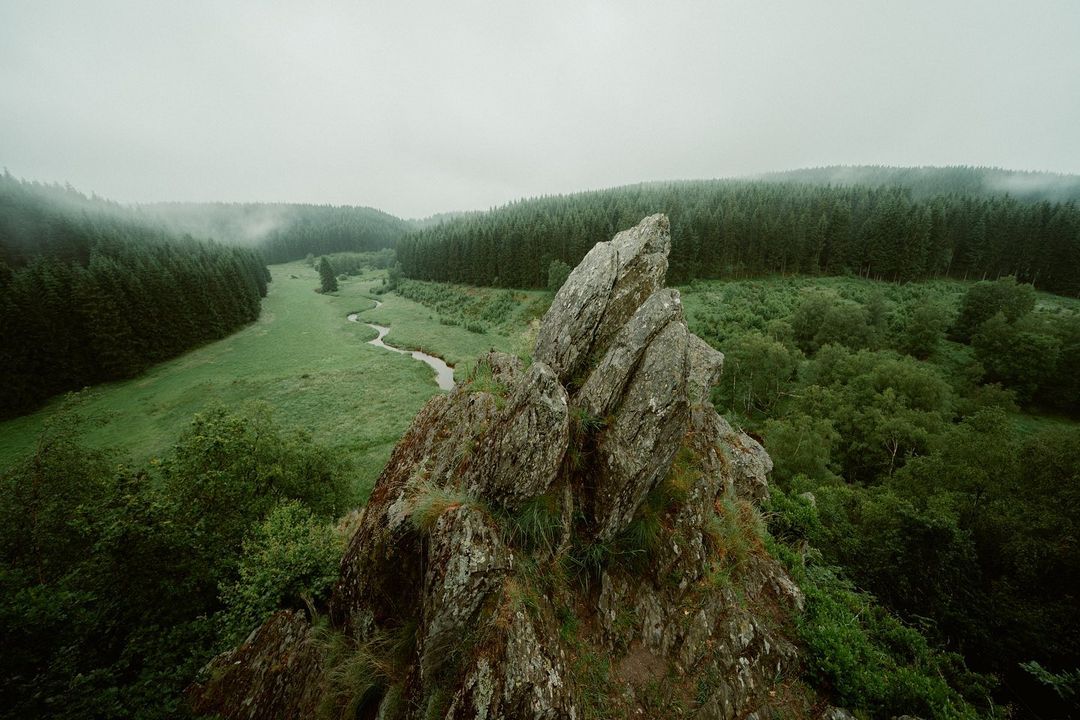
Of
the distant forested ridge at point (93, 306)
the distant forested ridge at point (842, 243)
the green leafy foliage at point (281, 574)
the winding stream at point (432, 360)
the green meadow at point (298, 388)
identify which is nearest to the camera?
the green leafy foliage at point (281, 574)

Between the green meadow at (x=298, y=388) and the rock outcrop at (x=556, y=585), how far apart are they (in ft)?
21.7

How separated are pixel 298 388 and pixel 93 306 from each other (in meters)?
32.4

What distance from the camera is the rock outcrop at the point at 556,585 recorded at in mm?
6859

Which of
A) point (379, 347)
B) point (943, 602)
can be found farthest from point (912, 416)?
point (379, 347)

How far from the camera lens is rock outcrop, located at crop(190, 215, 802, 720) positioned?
6859 millimetres

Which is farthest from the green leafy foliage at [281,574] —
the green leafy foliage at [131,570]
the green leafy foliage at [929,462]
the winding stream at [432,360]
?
the winding stream at [432,360]

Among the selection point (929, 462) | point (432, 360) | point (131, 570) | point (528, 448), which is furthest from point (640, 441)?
point (432, 360)

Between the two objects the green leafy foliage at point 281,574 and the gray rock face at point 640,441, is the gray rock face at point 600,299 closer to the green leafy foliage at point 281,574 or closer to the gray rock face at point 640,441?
the gray rock face at point 640,441

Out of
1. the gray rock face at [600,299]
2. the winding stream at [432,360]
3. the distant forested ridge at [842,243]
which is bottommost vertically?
the winding stream at [432,360]

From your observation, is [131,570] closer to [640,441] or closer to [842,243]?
[640,441]

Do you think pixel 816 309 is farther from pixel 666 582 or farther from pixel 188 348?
pixel 188 348

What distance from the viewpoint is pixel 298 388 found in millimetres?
45656

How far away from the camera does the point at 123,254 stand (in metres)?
73.3

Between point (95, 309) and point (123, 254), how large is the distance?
3646 centimetres
